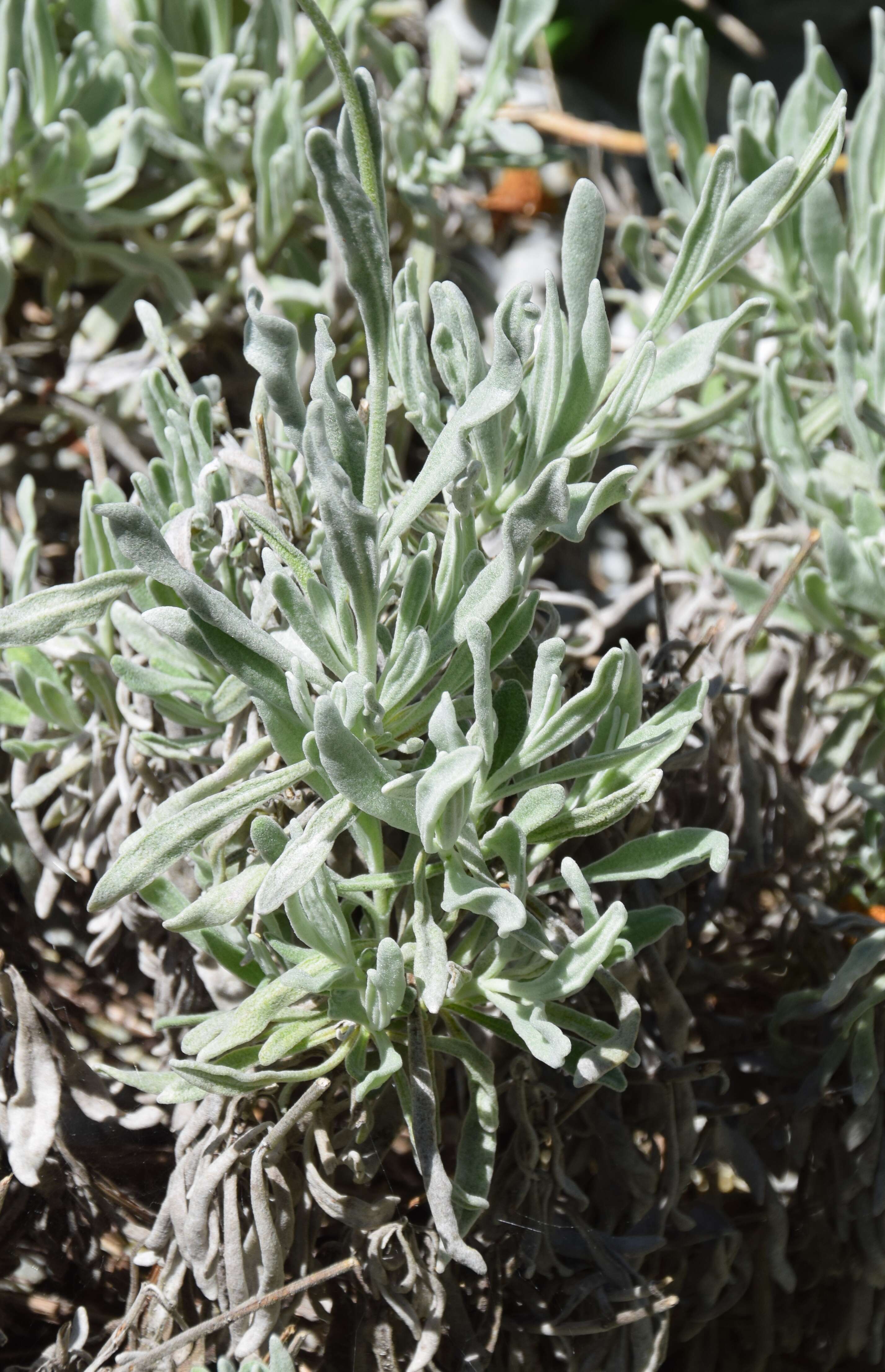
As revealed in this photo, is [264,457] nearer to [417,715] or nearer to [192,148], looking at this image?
[417,715]

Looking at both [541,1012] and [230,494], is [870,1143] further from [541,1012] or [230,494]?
[230,494]

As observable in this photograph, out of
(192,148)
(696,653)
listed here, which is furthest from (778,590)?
(192,148)

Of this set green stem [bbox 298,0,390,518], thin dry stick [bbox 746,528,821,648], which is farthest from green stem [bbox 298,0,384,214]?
thin dry stick [bbox 746,528,821,648]

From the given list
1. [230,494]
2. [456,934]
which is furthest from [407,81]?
[456,934]

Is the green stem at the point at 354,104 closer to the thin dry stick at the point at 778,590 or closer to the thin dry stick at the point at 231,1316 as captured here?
the thin dry stick at the point at 778,590

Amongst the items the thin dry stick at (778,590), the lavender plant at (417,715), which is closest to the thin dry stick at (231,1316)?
the lavender plant at (417,715)
